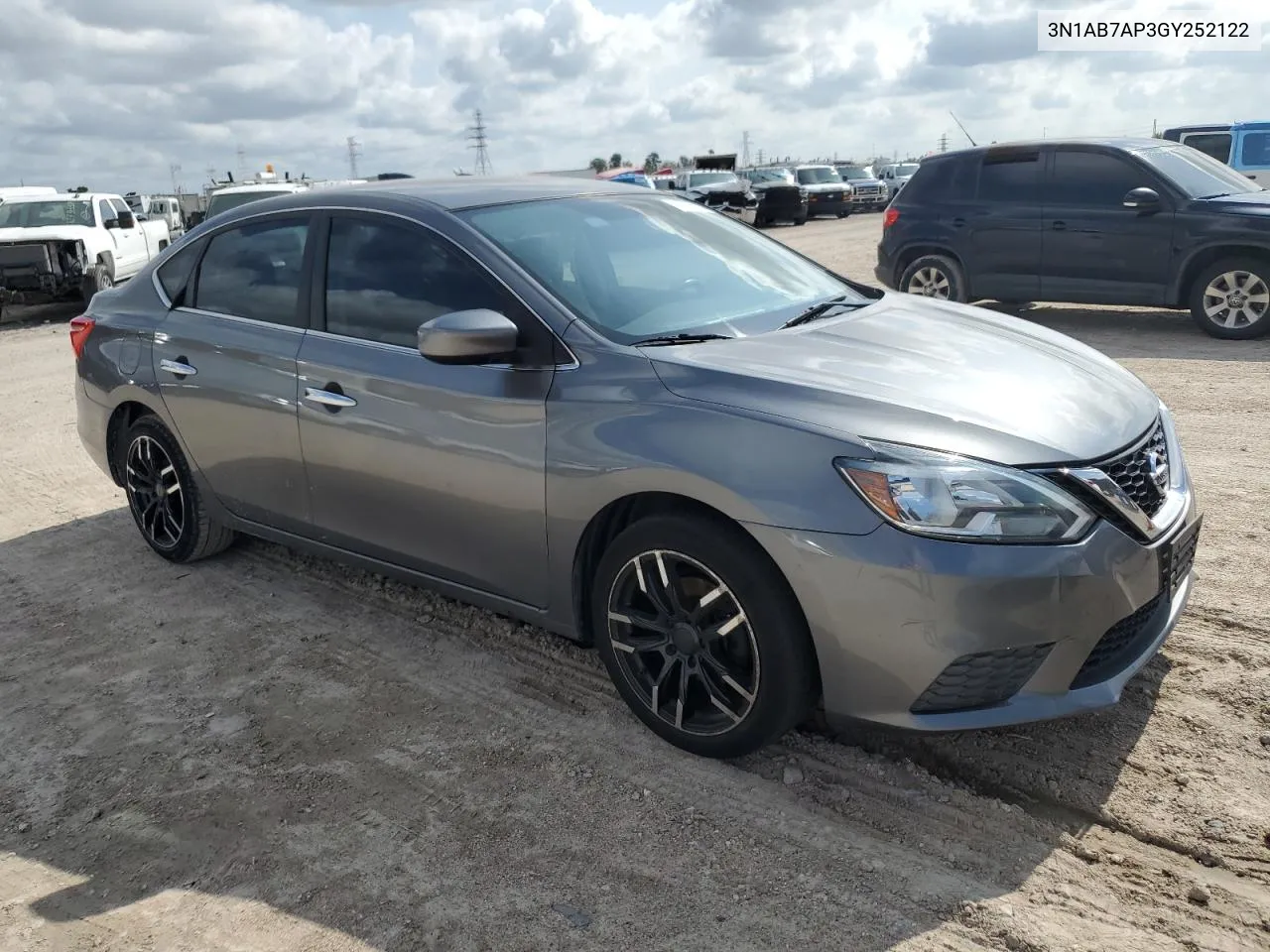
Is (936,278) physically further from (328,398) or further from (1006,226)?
(328,398)

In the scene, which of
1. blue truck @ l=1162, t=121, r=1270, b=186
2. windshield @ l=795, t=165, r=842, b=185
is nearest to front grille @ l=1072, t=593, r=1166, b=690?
blue truck @ l=1162, t=121, r=1270, b=186

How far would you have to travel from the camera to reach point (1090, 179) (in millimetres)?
10016

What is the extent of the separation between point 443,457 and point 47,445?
537 cm

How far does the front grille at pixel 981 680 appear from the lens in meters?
2.78

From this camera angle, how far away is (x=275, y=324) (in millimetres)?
4297

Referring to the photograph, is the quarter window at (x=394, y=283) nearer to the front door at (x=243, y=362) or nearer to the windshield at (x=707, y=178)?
the front door at (x=243, y=362)

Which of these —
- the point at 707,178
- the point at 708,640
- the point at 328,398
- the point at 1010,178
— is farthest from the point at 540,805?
the point at 707,178

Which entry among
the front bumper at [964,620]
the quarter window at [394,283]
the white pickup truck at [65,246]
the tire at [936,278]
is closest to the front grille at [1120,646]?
the front bumper at [964,620]

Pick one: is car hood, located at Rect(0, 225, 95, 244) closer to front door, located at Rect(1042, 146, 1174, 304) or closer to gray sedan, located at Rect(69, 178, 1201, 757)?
gray sedan, located at Rect(69, 178, 1201, 757)

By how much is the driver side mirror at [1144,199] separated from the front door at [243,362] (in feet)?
25.8

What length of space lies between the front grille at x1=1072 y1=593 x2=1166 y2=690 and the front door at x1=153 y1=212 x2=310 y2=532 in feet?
9.44

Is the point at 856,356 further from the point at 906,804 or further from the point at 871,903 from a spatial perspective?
the point at 871,903

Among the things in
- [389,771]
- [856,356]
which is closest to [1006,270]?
[856,356]

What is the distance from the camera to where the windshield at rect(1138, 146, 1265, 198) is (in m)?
9.65
